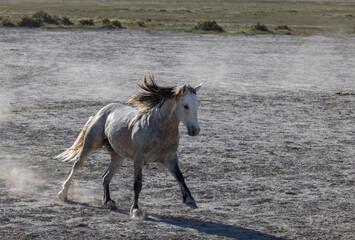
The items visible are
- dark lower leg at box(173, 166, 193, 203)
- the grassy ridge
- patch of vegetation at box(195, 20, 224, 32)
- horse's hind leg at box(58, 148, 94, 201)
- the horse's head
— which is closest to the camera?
the horse's head

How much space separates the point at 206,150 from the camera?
38.9ft

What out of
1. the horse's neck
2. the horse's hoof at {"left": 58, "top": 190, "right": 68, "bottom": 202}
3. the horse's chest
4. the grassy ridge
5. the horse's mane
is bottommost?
the grassy ridge

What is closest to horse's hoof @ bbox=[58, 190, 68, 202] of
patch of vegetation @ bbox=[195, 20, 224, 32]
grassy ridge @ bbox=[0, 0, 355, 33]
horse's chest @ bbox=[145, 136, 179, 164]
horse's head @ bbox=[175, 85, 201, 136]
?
horse's chest @ bbox=[145, 136, 179, 164]

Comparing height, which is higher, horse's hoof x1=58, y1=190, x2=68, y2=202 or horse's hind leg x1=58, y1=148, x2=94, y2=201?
horse's hind leg x1=58, y1=148, x2=94, y2=201

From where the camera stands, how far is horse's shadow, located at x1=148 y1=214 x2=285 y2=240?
7.24m

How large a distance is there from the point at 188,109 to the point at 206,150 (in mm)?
4474

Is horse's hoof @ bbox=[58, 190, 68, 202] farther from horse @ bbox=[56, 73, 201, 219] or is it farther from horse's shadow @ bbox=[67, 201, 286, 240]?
horse's shadow @ bbox=[67, 201, 286, 240]

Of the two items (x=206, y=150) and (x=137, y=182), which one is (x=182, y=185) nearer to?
(x=137, y=182)

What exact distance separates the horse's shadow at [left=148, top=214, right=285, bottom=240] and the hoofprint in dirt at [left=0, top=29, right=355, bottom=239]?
2 cm

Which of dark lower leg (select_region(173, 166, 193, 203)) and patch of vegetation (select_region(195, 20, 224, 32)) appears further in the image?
patch of vegetation (select_region(195, 20, 224, 32))

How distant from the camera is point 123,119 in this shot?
8336mm

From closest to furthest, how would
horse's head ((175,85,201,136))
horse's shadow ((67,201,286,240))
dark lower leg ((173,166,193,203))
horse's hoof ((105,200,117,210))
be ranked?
horse's shadow ((67,201,286,240)) → horse's head ((175,85,201,136)) → dark lower leg ((173,166,193,203)) → horse's hoof ((105,200,117,210))

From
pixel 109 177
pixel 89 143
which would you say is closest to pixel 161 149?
pixel 109 177

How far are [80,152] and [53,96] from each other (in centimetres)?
916
